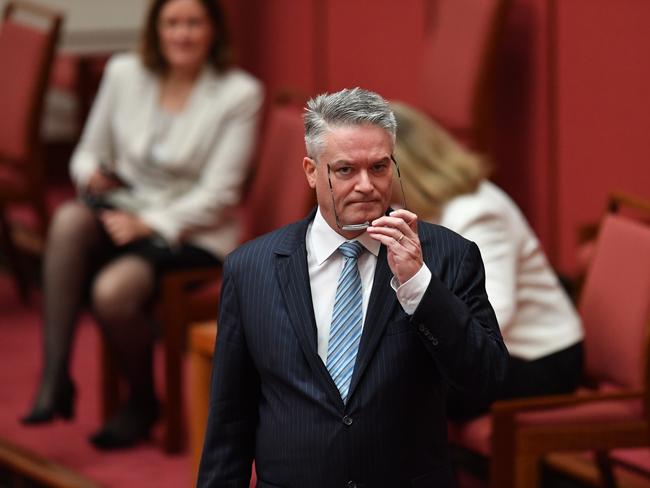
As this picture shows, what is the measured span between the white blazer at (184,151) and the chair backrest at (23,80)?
76cm

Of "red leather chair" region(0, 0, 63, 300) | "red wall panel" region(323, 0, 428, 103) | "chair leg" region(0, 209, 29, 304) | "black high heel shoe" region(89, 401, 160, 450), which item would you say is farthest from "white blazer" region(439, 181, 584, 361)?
"chair leg" region(0, 209, 29, 304)

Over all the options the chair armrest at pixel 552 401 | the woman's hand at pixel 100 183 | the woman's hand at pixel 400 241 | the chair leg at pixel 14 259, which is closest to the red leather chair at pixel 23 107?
the chair leg at pixel 14 259

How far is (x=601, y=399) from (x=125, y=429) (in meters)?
1.62

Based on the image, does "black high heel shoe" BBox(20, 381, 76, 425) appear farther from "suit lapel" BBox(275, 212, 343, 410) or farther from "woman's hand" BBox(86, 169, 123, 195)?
"suit lapel" BBox(275, 212, 343, 410)

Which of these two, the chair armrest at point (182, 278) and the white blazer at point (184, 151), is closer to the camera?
Result: the chair armrest at point (182, 278)

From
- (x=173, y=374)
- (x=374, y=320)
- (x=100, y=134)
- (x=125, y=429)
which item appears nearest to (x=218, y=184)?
(x=100, y=134)

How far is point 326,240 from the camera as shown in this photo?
6.56ft

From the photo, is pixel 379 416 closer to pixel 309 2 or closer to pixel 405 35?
pixel 405 35

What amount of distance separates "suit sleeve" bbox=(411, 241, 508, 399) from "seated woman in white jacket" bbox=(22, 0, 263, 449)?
2.02 m

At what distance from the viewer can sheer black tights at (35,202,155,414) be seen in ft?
12.5

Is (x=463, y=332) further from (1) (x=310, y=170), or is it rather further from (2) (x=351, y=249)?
(1) (x=310, y=170)

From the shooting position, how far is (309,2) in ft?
19.1

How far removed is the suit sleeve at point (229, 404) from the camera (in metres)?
2.03

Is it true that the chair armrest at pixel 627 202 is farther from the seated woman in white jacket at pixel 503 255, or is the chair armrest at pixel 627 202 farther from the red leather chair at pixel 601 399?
the seated woman in white jacket at pixel 503 255
